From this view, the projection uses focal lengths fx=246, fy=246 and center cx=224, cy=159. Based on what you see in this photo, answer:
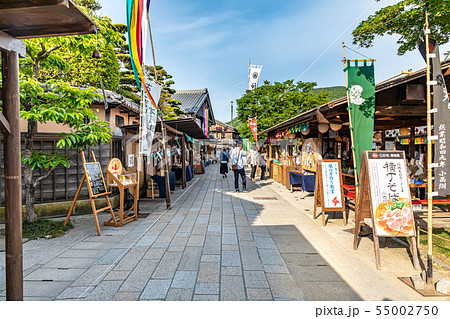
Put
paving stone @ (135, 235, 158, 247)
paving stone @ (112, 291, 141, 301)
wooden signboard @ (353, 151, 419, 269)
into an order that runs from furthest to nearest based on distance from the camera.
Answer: paving stone @ (135, 235, 158, 247)
wooden signboard @ (353, 151, 419, 269)
paving stone @ (112, 291, 141, 301)

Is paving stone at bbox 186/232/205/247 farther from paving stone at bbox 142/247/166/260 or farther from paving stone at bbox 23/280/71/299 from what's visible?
paving stone at bbox 23/280/71/299

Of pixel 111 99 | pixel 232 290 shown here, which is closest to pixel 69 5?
pixel 232 290

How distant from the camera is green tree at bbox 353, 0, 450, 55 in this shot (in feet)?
28.4

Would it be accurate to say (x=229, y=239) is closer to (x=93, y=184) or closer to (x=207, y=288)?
(x=207, y=288)

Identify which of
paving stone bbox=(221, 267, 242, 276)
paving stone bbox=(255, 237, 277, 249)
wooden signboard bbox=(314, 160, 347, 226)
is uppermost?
wooden signboard bbox=(314, 160, 347, 226)

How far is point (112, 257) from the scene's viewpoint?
3912mm

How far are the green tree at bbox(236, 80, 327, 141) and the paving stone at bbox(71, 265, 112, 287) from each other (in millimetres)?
17783

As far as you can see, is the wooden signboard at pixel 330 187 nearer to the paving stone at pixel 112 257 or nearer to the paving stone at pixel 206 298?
the paving stone at pixel 206 298

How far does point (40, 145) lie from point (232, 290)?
19.5 ft

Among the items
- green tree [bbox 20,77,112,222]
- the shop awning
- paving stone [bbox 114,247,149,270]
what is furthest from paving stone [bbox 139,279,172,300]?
green tree [bbox 20,77,112,222]

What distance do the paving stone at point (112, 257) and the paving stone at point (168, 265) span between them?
71 centimetres

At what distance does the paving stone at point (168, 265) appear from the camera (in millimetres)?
3320

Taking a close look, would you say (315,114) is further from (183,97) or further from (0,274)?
(183,97)

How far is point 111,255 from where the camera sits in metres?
3.99
